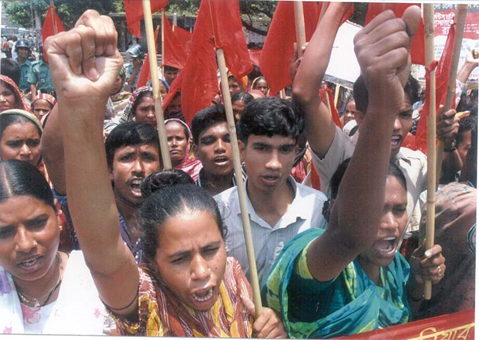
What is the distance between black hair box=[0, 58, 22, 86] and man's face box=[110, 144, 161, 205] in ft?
1.60

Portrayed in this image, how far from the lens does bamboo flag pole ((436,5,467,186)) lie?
2.18 m

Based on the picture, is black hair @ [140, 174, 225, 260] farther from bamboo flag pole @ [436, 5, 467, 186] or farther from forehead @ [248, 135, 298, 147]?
bamboo flag pole @ [436, 5, 467, 186]

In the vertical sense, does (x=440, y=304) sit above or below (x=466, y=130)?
below

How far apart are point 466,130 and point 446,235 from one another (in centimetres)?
43

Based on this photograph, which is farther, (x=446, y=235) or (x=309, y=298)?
(x=446, y=235)

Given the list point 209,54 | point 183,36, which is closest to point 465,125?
point 209,54

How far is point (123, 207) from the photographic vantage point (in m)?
2.16

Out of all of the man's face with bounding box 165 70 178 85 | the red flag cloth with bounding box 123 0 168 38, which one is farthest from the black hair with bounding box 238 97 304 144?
the man's face with bounding box 165 70 178 85

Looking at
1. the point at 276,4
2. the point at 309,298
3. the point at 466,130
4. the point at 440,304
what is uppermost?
the point at 276,4

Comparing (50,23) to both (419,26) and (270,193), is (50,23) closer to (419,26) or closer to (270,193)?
(270,193)

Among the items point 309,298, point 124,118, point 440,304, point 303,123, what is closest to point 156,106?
point 124,118

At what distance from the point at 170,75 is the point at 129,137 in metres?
0.78

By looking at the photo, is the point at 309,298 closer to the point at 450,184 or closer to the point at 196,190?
the point at 196,190

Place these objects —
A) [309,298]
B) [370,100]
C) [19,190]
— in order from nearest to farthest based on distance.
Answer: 1. [370,100]
2. [19,190]
3. [309,298]
